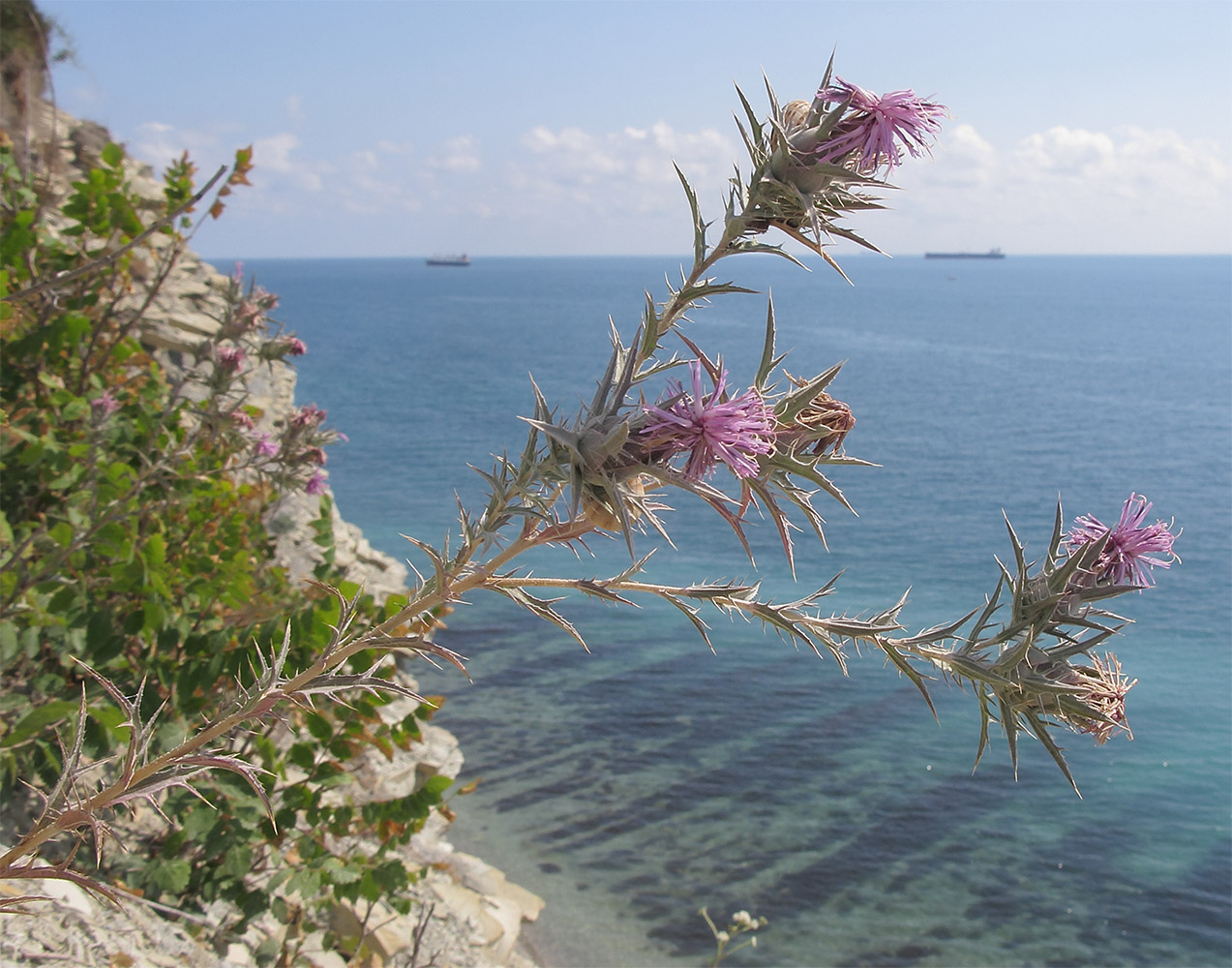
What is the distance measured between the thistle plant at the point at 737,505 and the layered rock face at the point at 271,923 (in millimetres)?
859

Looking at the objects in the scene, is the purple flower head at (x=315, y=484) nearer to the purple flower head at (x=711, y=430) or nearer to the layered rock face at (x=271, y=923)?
the layered rock face at (x=271, y=923)

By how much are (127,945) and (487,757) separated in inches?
322

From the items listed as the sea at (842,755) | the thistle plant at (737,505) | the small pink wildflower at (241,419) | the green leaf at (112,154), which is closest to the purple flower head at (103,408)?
the small pink wildflower at (241,419)

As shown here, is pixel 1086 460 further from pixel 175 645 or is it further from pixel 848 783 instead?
pixel 175 645

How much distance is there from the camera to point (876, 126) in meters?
1.83

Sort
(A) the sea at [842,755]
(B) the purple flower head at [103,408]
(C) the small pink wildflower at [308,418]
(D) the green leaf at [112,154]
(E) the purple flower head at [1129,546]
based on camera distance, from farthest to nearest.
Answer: (A) the sea at [842,755], (D) the green leaf at [112,154], (C) the small pink wildflower at [308,418], (B) the purple flower head at [103,408], (E) the purple flower head at [1129,546]

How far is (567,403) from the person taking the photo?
4131 centimetres

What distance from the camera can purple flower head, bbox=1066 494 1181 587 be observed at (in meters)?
2.04

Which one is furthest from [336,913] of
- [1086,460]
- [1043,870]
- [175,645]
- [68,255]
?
[1086,460]

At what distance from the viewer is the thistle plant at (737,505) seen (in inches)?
61.1

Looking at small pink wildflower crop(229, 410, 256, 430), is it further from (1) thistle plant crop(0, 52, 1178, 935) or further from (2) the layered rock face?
(1) thistle plant crop(0, 52, 1178, 935)

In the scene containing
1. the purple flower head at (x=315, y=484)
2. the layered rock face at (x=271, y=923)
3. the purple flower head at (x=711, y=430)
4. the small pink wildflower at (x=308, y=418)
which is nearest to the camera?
the purple flower head at (x=711, y=430)

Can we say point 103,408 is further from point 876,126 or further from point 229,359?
point 876,126

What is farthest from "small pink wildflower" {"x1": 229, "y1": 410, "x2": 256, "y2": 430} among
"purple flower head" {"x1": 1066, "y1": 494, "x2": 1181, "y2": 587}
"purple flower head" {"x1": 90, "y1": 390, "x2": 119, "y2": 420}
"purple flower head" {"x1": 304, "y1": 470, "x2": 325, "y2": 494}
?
"purple flower head" {"x1": 1066, "y1": 494, "x2": 1181, "y2": 587}
